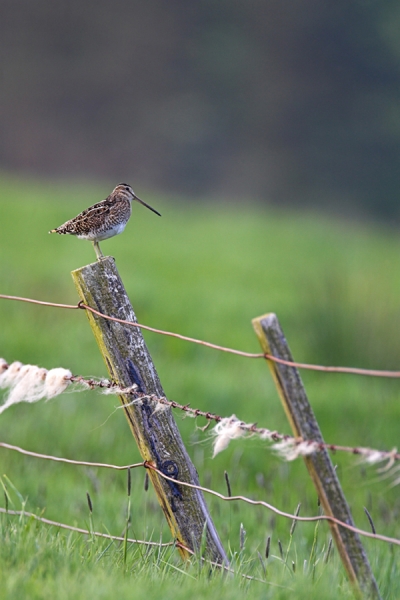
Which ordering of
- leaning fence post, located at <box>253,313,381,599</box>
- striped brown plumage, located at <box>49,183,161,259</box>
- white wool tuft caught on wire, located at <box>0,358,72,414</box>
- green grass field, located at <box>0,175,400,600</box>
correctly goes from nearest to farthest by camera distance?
leaning fence post, located at <box>253,313,381,599</box>
green grass field, located at <box>0,175,400,600</box>
white wool tuft caught on wire, located at <box>0,358,72,414</box>
striped brown plumage, located at <box>49,183,161,259</box>

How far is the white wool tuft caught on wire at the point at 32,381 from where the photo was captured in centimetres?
305

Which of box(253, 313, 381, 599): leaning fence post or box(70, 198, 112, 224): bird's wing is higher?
box(70, 198, 112, 224): bird's wing

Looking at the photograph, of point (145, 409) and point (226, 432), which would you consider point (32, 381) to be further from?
point (226, 432)

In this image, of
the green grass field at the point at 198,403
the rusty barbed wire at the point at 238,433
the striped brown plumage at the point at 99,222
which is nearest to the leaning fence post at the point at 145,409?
the rusty barbed wire at the point at 238,433

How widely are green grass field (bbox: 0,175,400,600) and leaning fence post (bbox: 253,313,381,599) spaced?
0.77ft

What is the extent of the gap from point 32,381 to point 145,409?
1.54ft

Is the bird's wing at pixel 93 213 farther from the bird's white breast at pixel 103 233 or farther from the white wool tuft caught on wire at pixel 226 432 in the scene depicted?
the white wool tuft caught on wire at pixel 226 432

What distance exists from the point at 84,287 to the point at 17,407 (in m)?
4.42

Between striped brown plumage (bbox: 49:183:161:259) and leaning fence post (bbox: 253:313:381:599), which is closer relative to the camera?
leaning fence post (bbox: 253:313:381:599)

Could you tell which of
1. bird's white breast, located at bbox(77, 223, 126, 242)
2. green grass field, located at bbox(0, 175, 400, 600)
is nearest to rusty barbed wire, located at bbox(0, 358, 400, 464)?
green grass field, located at bbox(0, 175, 400, 600)

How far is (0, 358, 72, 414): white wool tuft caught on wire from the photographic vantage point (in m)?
3.05

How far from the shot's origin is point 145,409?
294 centimetres

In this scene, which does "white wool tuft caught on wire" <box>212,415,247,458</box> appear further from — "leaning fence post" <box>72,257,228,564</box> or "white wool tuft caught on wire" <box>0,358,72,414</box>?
"white wool tuft caught on wire" <box>0,358,72,414</box>

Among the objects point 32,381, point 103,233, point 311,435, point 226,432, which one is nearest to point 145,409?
point 226,432
